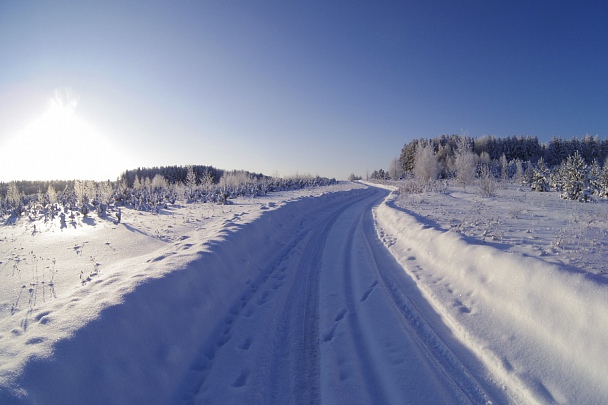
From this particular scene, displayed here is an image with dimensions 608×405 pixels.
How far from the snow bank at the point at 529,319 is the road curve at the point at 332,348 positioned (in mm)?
369

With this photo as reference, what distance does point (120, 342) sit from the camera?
10.6ft

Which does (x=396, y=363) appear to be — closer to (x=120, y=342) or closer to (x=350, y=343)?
(x=350, y=343)

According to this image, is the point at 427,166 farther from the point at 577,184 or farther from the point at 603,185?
the point at 577,184

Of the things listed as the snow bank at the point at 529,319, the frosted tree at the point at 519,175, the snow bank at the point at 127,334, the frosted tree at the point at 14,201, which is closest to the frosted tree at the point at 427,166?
the frosted tree at the point at 519,175

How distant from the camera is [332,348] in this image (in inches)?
143

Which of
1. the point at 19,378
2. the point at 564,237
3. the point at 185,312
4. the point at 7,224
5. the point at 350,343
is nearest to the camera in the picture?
the point at 19,378

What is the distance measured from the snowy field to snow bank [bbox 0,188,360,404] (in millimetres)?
16

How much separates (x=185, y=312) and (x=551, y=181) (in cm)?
2645

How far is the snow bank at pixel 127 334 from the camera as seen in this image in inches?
101

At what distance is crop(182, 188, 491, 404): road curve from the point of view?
2.97 meters

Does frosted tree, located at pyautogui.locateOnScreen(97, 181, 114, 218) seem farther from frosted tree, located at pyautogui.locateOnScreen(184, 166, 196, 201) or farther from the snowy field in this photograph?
the snowy field

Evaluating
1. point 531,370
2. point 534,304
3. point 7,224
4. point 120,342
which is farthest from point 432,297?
point 7,224

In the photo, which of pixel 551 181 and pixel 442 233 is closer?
pixel 442 233

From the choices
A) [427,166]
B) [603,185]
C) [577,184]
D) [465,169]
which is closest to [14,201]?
[577,184]
